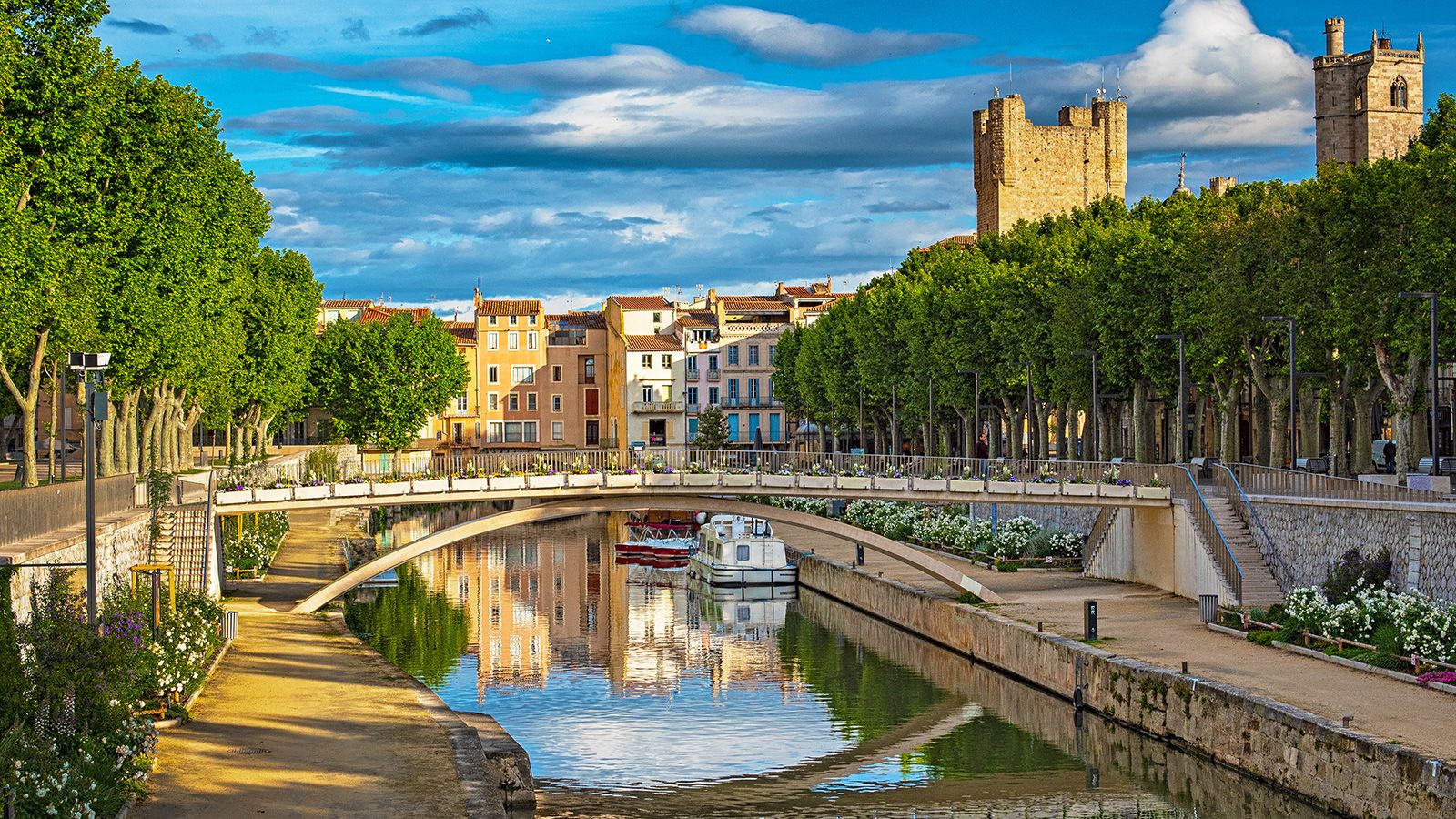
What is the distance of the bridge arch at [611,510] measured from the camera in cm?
4641

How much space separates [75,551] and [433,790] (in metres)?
9.99

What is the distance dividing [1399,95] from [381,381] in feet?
219

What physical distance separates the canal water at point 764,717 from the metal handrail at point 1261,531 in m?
8.35

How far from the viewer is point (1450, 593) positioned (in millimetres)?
35688

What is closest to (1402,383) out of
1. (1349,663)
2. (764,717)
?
(1349,663)

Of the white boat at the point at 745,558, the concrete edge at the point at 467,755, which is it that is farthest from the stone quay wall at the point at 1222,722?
the white boat at the point at 745,558

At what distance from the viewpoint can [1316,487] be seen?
43.0m

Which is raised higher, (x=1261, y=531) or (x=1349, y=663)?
(x=1261, y=531)

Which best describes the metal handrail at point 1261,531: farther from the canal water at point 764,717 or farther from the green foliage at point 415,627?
the green foliage at point 415,627

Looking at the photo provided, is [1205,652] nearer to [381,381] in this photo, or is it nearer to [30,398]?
[30,398]

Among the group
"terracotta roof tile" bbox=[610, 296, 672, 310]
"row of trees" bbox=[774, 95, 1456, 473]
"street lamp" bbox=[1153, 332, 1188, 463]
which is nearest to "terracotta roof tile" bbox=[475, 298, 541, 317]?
"terracotta roof tile" bbox=[610, 296, 672, 310]

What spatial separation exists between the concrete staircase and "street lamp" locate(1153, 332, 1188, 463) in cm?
581

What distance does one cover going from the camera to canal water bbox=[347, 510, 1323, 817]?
31.1 metres

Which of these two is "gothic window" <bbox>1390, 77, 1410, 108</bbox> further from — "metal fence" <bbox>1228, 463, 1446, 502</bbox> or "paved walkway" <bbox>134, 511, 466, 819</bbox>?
"paved walkway" <bbox>134, 511, 466, 819</bbox>
